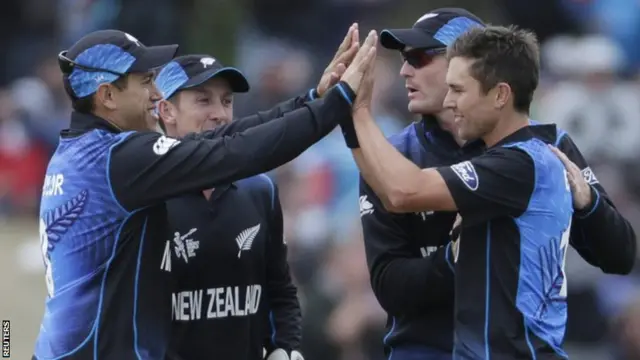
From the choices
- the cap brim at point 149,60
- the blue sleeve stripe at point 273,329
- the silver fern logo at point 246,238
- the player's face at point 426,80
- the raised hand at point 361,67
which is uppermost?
the cap brim at point 149,60

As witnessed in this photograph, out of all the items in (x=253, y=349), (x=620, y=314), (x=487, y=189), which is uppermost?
(x=487, y=189)

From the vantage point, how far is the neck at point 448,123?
523 cm

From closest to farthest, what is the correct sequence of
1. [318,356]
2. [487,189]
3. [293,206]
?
1. [487,189]
2. [318,356]
3. [293,206]

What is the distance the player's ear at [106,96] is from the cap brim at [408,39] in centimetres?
107

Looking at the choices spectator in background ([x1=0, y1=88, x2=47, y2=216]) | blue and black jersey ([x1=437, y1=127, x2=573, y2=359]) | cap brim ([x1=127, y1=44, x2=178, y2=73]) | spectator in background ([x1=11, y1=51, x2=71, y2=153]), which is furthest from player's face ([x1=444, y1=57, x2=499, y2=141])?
spectator in background ([x1=11, y1=51, x2=71, y2=153])

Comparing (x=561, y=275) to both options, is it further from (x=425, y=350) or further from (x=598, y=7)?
(x=598, y=7)

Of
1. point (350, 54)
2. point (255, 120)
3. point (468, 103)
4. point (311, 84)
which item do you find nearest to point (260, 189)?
point (255, 120)

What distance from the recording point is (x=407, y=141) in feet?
17.4

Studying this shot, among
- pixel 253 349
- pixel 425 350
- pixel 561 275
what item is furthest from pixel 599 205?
pixel 253 349

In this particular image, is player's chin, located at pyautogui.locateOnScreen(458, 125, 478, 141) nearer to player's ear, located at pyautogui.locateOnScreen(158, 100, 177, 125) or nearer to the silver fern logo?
the silver fern logo

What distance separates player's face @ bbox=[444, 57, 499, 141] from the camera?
4.69 m

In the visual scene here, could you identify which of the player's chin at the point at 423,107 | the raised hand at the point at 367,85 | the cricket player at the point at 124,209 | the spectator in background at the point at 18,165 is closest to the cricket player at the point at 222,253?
the cricket player at the point at 124,209

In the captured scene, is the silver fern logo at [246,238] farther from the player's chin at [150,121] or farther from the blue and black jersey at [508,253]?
the blue and black jersey at [508,253]

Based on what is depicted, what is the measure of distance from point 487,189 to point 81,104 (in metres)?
1.53
